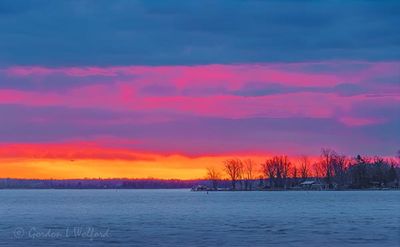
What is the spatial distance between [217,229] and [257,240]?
12503 mm

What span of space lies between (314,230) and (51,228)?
80.4 ft

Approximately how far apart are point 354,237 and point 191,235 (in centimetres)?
1282

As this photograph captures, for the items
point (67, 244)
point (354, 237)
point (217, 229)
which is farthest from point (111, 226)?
point (354, 237)

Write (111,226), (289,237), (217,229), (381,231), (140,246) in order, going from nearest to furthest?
1. (140,246)
2. (289,237)
3. (381,231)
4. (217,229)
5. (111,226)

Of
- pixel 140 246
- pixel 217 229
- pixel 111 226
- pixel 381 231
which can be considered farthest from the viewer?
pixel 111 226

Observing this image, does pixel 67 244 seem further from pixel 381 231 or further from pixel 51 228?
pixel 381 231

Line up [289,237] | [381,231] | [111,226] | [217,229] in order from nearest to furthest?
[289,237] < [381,231] < [217,229] < [111,226]

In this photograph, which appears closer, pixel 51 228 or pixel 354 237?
pixel 354 237

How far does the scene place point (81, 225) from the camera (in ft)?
255

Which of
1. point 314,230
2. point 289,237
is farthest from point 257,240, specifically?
point 314,230

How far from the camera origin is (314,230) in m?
65.9

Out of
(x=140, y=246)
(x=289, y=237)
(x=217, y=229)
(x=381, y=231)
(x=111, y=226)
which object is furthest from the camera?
(x=111, y=226)

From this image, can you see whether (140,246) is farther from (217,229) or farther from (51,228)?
(51,228)

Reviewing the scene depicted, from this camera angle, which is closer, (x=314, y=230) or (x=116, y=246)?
(x=116, y=246)
